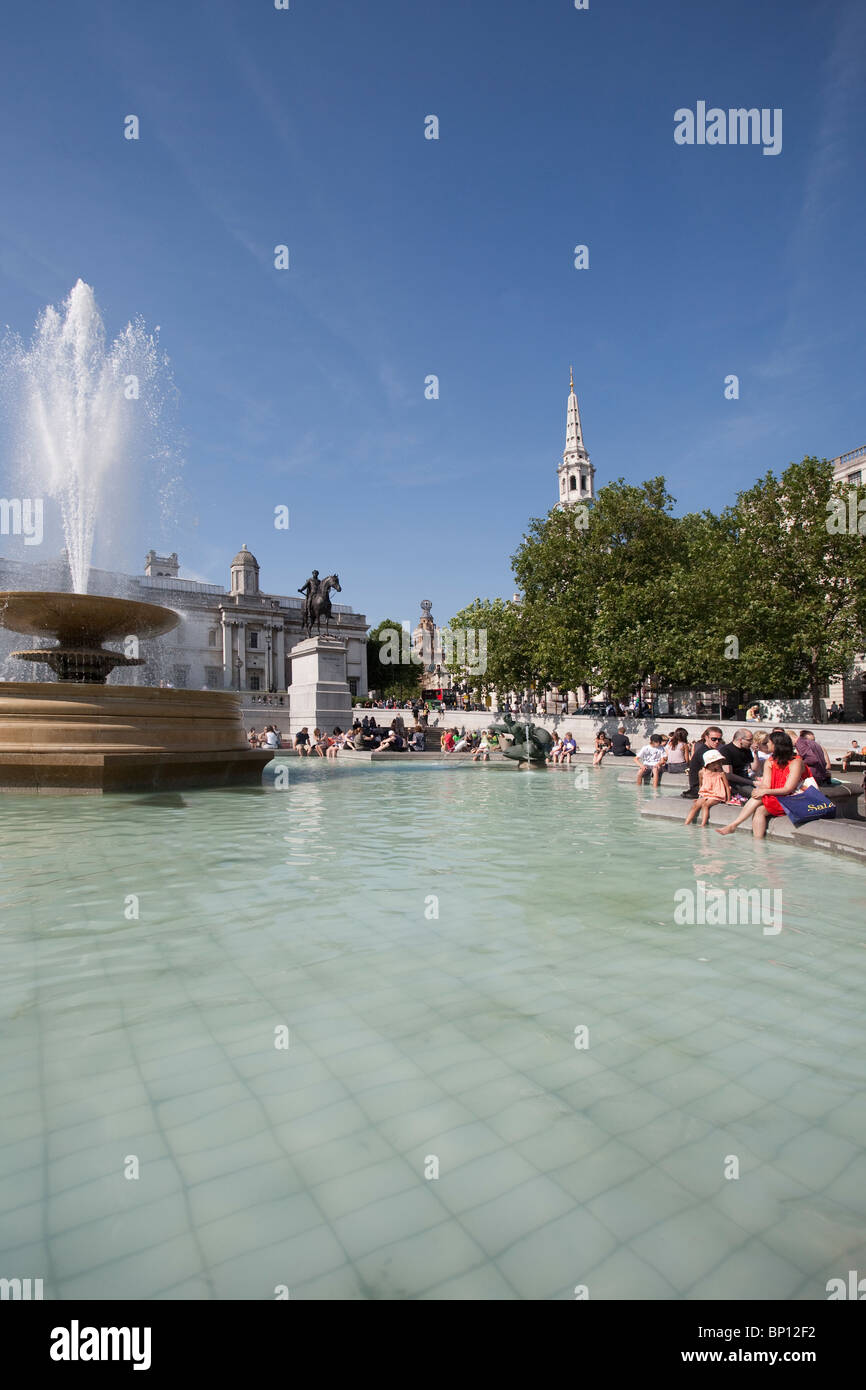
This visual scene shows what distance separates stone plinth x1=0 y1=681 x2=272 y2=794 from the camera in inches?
432

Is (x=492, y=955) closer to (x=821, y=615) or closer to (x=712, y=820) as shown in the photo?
(x=712, y=820)

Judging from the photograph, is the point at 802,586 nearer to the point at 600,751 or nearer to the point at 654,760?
the point at 600,751

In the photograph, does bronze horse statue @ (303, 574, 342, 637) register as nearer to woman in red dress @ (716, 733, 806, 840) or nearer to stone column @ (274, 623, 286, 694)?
woman in red dress @ (716, 733, 806, 840)

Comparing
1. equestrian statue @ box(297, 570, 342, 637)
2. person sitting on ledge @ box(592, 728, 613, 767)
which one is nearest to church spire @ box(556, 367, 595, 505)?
equestrian statue @ box(297, 570, 342, 637)

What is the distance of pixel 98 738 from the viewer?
11383 millimetres

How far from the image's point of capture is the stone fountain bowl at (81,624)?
12188 millimetres

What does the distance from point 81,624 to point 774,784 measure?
37.2 ft

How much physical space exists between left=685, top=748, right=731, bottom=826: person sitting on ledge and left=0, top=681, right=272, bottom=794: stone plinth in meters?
8.13

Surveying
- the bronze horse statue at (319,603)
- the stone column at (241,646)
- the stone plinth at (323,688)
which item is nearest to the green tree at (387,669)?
the stone column at (241,646)

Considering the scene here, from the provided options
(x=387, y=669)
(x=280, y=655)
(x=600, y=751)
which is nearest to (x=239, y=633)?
(x=280, y=655)

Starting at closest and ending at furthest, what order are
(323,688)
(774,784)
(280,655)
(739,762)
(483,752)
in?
(774,784) → (739,762) → (483,752) → (323,688) → (280,655)

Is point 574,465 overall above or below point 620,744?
above

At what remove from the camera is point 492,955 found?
408cm

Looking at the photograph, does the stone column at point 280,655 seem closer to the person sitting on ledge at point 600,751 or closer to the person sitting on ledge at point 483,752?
the person sitting on ledge at point 483,752
